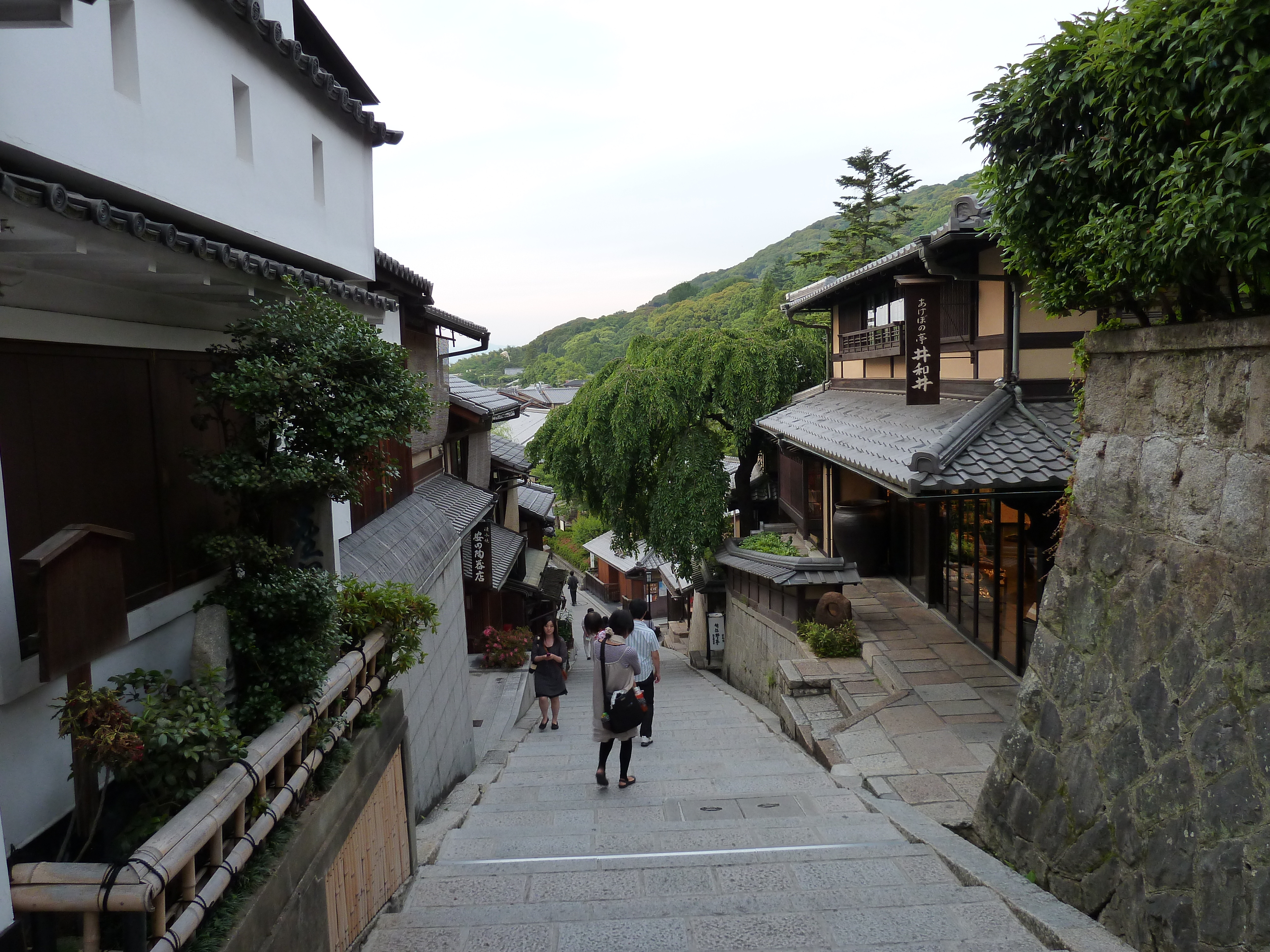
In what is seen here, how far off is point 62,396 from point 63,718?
161 centimetres

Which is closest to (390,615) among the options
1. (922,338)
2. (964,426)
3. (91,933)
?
→ (91,933)

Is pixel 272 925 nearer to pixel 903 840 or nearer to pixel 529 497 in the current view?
pixel 903 840

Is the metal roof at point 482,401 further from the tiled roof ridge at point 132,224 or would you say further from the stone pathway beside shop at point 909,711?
the tiled roof ridge at point 132,224

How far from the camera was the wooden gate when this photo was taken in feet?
15.3

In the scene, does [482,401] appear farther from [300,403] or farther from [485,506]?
[300,403]

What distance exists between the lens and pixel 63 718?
3.31 metres

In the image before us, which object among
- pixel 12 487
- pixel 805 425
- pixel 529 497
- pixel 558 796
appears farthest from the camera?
pixel 529 497

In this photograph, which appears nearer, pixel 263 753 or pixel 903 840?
pixel 263 753

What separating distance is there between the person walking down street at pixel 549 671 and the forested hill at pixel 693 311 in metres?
11.8

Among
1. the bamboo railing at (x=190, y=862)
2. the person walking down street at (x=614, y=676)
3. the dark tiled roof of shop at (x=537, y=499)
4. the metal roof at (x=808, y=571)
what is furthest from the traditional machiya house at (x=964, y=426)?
the dark tiled roof of shop at (x=537, y=499)

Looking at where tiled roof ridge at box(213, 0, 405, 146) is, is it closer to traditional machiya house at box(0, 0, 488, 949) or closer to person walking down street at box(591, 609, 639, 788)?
traditional machiya house at box(0, 0, 488, 949)

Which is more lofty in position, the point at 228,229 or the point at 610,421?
the point at 228,229

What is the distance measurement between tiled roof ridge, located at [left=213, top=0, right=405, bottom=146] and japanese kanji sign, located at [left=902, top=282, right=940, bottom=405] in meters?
7.26

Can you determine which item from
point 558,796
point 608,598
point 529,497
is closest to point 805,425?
point 558,796
